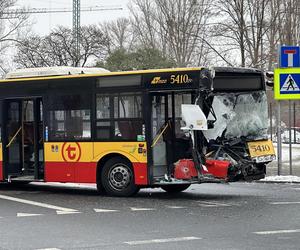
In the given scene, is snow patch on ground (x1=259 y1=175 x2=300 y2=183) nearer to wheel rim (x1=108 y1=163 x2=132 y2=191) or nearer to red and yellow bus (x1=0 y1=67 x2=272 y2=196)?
red and yellow bus (x1=0 y1=67 x2=272 y2=196)

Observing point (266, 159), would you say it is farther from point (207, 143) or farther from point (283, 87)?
point (283, 87)

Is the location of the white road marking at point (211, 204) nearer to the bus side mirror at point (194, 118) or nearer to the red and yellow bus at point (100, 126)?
the red and yellow bus at point (100, 126)

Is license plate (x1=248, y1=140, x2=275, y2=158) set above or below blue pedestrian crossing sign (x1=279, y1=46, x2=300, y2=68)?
below

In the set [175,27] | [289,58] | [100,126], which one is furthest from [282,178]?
[175,27]

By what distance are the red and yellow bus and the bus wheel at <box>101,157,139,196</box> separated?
0.02 meters

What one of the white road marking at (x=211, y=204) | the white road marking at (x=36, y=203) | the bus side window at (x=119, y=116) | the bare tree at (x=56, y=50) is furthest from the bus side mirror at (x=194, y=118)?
the bare tree at (x=56, y=50)

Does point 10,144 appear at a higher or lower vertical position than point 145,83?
lower

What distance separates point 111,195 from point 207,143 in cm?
248

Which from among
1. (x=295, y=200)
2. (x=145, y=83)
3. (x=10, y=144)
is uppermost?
(x=145, y=83)

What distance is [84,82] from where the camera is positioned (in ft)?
47.4

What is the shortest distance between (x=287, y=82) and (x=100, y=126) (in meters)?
6.49

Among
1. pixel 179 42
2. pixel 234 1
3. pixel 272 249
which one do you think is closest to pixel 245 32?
pixel 234 1

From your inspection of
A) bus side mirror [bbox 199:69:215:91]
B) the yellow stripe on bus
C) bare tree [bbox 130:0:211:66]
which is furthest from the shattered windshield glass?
bare tree [bbox 130:0:211:66]

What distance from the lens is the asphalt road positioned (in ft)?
28.2
